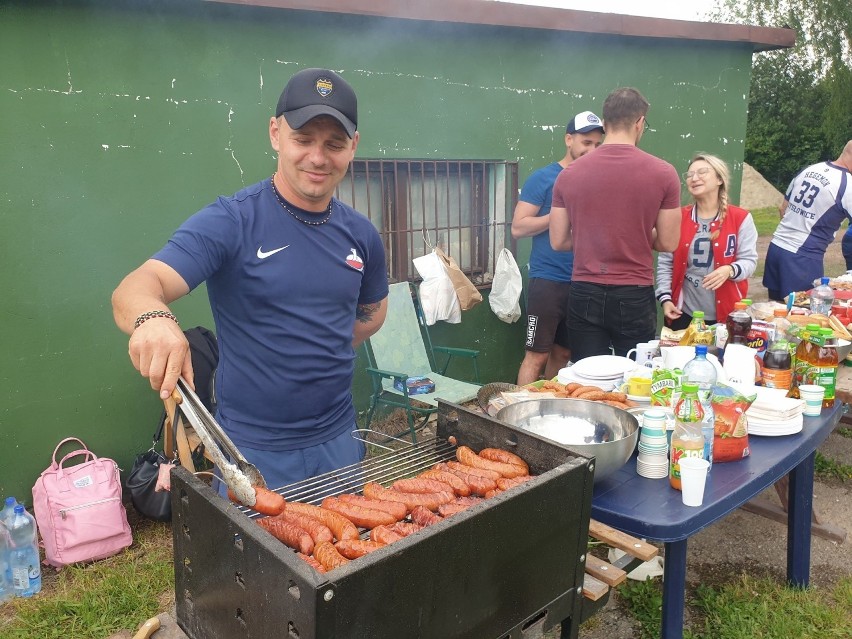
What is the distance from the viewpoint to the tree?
96.7 feet

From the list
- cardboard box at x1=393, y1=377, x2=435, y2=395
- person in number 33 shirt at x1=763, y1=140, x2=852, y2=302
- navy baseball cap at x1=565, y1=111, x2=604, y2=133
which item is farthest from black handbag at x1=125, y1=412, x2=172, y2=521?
person in number 33 shirt at x1=763, y1=140, x2=852, y2=302

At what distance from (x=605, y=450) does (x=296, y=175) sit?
144cm

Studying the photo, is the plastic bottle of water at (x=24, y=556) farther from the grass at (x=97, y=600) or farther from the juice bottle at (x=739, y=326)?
the juice bottle at (x=739, y=326)

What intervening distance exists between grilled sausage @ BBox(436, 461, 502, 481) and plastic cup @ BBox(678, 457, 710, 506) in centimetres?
67

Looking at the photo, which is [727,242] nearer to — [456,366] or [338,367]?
[456,366]

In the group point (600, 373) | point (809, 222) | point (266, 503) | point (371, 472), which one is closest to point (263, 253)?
point (371, 472)

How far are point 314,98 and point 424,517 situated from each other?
4.69 ft

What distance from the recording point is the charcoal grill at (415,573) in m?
1.38

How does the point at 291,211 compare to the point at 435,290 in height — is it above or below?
above

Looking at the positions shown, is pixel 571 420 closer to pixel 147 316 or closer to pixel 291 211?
pixel 291 211

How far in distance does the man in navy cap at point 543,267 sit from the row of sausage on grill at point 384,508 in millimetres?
3454

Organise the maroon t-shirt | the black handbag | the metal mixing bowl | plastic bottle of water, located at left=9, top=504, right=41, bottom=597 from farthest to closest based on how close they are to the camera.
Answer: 1. the black handbag
2. the maroon t-shirt
3. plastic bottle of water, located at left=9, top=504, right=41, bottom=597
4. the metal mixing bowl

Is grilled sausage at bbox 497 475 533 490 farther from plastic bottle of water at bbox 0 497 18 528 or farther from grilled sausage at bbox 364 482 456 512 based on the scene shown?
plastic bottle of water at bbox 0 497 18 528

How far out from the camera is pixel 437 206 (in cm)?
627
